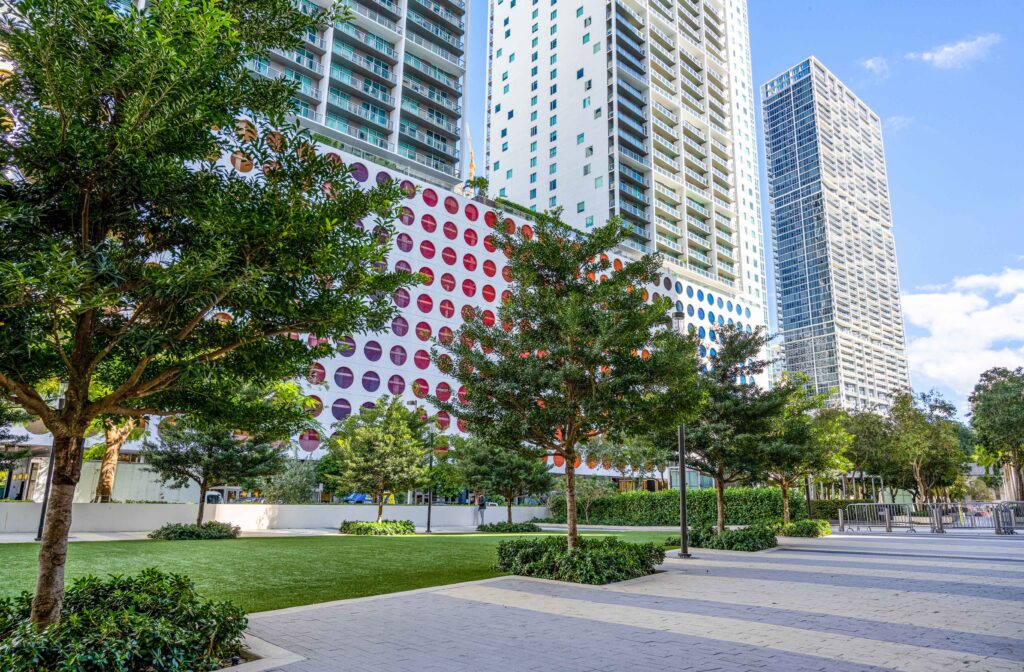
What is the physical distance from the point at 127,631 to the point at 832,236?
19823 cm

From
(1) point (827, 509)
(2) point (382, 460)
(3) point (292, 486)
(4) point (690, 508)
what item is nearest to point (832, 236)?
(1) point (827, 509)

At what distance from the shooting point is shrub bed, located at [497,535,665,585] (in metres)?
12.0

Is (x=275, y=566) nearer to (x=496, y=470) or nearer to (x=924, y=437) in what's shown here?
(x=496, y=470)

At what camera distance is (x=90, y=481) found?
41469 mm

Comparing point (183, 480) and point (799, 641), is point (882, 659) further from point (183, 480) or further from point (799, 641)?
point (183, 480)

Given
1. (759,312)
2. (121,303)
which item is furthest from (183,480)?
(759,312)

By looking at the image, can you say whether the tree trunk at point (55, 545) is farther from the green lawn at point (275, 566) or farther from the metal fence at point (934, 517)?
the metal fence at point (934, 517)

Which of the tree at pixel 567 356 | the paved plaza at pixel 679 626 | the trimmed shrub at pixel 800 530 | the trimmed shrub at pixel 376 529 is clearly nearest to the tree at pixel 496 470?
the trimmed shrub at pixel 376 529

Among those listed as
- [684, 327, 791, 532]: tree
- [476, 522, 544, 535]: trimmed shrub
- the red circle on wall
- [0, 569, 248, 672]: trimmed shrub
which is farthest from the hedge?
[0, 569, 248, 672]: trimmed shrub

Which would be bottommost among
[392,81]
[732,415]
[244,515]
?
[244,515]

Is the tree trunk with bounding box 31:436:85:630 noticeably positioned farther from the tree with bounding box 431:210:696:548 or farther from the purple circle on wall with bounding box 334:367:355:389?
the purple circle on wall with bounding box 334:367:355:389

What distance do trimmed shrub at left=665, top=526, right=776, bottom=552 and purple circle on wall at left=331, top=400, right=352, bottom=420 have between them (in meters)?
31.7

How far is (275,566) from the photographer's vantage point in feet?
46.1

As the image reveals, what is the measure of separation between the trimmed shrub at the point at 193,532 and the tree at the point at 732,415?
16.6 metres
